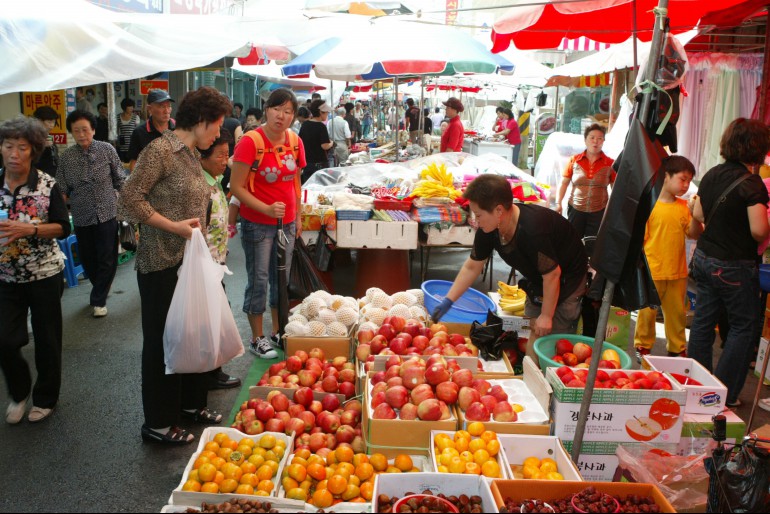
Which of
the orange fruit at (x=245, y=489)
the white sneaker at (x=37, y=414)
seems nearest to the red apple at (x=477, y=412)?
the orange fruit at (x=245, y=489)

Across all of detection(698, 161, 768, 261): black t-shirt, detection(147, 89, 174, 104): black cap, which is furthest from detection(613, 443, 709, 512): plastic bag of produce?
detection(147, 89, 174, 104): black cap

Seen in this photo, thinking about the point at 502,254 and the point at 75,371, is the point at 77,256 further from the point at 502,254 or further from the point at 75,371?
the point at 502,254

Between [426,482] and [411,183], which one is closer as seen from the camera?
[426,482]

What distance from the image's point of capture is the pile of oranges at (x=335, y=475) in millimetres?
2854

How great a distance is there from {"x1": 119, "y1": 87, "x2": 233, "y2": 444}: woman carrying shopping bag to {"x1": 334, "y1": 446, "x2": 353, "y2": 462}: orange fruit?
4.66 feet

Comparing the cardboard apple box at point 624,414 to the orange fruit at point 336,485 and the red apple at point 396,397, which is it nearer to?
the red apple at point 396,397

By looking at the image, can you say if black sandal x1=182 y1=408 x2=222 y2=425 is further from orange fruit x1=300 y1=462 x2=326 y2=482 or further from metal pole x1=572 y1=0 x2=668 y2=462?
metal pole x1=572 y1=0 x2=668 y2=462

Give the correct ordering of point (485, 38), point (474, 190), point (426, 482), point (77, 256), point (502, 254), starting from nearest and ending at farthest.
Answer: point (426, 482) → point (474, 190) → point (502, 254) → point (77, 256) → point (485, 38)

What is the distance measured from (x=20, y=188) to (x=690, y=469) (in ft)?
13.9

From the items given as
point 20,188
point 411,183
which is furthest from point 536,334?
point 411,183

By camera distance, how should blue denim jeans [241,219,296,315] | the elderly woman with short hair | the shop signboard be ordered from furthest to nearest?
1. the shop signboard
2. blue denim jeans [241,219,296,315]
3. the elderly woman with short hair

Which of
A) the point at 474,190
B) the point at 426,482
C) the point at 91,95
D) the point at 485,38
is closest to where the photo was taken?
the point at 426,482

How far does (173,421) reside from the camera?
13.8ft

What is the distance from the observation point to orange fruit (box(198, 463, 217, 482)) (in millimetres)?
2850
